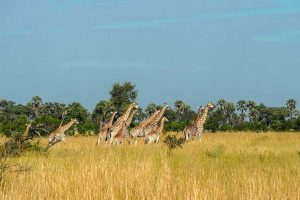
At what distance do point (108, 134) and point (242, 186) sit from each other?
12.1 metres

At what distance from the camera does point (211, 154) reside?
12.1 metres

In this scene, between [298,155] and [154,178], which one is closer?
[154,178]

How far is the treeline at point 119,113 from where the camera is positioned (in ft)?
80.0

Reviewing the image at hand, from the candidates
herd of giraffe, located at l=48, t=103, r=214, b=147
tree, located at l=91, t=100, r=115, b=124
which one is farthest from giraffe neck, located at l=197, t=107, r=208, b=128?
tree, located at l=91, t=100, r=115, b=124

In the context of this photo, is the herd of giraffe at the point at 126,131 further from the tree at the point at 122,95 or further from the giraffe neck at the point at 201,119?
the tree at the point at 122,95

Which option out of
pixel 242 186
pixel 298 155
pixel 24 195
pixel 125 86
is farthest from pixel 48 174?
pixel 125 86

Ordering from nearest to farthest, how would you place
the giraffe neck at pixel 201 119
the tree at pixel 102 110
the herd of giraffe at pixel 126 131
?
the herd of giraffe at pixel 126 131
the giraffe neck at pixel 201 119
the tree at pixel 102 110

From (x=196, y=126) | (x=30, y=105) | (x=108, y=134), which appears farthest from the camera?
(x=30, y=105)

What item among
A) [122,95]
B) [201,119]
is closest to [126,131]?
[201,119]

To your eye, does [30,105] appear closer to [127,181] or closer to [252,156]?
[252,156]

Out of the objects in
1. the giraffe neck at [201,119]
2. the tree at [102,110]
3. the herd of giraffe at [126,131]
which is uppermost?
the tree at [102,110]

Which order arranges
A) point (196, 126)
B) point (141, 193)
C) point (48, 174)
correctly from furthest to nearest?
point (196, 126) → point (48, 174) → point (141, 193)

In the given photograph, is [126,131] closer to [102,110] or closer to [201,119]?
[201,119]

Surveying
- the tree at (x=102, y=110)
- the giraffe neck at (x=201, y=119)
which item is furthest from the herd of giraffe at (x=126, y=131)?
the tree at (x=102, y=110)
